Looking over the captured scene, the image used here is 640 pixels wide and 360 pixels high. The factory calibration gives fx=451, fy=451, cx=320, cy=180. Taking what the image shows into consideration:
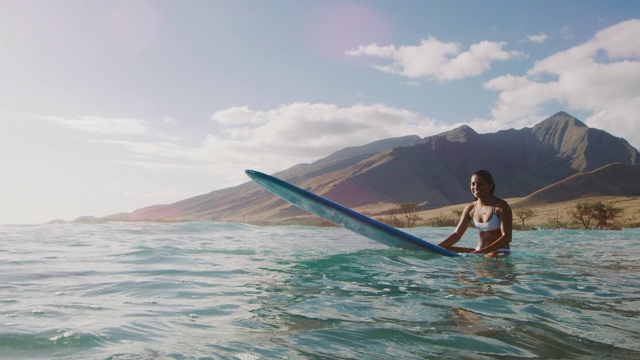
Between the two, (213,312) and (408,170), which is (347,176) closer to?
(408,170)

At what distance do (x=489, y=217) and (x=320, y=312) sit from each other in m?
5.22

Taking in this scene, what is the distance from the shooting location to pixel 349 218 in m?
8.27

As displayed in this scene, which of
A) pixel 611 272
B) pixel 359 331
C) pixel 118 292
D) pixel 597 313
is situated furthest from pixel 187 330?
pixel 611 272

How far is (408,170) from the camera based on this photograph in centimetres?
15450

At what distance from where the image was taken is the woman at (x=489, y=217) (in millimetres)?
7645

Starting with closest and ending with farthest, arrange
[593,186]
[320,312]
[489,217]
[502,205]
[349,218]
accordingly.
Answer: [320,312], [502,205], [489,217], [349,218], [593,186]

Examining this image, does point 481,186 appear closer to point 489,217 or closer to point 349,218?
point 489,217

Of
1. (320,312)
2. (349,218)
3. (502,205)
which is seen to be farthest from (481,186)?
(320,312)

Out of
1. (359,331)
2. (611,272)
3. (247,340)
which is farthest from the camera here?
(611,272)

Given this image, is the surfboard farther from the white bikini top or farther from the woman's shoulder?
the woman's shoulder

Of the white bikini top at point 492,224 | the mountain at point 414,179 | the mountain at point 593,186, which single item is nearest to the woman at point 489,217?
the white bikini top at point 492,224

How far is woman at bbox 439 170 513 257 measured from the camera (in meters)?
7.64

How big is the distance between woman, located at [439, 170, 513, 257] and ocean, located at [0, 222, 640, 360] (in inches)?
35.6

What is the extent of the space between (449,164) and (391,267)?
593ft
